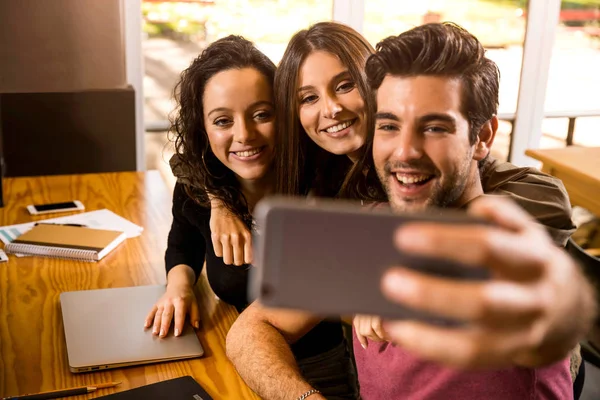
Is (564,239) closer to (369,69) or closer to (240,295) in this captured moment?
(369,69)

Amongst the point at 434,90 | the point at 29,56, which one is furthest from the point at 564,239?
the point at 29,56

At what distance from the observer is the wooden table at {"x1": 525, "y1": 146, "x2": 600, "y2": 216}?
244 cm

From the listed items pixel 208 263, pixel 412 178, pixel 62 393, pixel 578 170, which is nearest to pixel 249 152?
pixel 208 263

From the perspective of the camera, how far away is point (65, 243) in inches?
64.3

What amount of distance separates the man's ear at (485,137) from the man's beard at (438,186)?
34 millimetres

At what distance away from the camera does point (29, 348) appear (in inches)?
47.7

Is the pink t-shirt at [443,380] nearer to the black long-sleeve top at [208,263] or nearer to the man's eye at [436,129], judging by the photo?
the black long-sleeve top at [208,263]

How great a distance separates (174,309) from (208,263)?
0.29 m

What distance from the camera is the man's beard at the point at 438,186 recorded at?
3.58 ft

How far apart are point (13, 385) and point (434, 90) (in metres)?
0.85

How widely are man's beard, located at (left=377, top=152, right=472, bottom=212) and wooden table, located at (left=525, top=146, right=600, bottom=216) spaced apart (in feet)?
4.87

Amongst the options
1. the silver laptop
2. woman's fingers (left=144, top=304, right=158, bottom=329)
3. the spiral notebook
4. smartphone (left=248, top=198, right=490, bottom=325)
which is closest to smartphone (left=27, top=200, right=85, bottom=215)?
the spiral notebook

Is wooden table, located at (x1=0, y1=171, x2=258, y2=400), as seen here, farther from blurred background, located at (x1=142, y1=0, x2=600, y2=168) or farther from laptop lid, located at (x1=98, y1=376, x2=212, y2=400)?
blurred background, located at (x1=142, y1=0, x2=600, y2=168)

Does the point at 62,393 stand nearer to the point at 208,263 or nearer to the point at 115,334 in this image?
the point at 115,334
